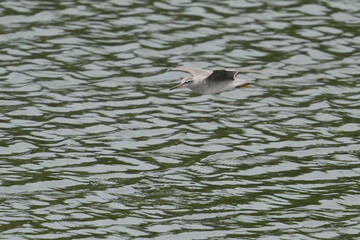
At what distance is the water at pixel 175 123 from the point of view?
19969 millimetres

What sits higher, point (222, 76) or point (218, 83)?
point (222, 76)

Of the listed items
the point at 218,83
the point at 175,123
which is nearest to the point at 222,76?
the point at 218,83

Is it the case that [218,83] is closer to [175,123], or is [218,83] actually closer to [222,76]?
[222,76]

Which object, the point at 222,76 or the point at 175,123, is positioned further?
the point at 175,123

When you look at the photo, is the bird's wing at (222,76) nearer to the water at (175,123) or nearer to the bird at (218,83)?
the bird at (218,83)

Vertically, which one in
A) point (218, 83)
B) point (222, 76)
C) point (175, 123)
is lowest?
point (175, 123)

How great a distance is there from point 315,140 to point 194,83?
2747 millimetres

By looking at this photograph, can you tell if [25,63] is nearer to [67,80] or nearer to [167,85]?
[67,80]

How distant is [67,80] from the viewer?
27.4 metres

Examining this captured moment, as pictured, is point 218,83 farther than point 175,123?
No

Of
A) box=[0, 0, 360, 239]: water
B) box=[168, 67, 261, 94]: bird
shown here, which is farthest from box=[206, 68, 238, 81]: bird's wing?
box=[0, 0, 360, 239]: water

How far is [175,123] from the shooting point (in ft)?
81.7

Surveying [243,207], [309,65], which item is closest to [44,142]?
[243,207]

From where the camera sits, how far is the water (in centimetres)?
1997
